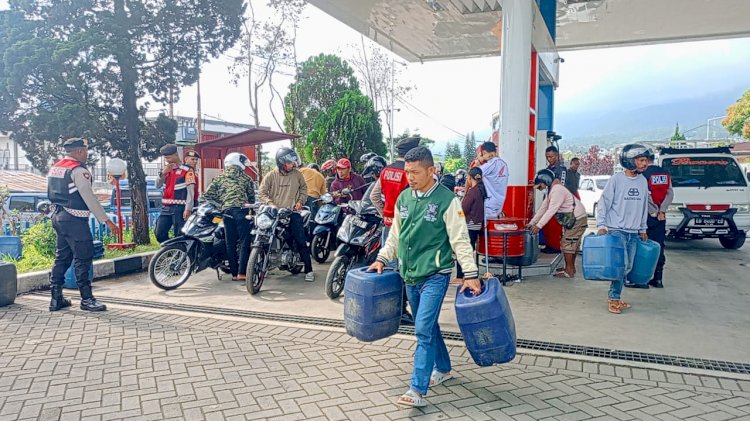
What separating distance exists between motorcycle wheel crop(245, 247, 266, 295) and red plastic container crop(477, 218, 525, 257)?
286 cm

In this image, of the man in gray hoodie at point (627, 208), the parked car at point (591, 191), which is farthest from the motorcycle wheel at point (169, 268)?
the parked car at point (591, 191)

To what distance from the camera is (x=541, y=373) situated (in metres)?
4.32

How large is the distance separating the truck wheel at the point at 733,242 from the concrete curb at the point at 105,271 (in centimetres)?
1064

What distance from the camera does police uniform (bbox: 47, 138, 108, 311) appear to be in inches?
235

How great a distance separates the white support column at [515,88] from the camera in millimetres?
7598

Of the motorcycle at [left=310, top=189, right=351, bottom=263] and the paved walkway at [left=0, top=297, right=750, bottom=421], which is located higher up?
the motorcycle at [left=310, top=189, right=351, bottom=263]

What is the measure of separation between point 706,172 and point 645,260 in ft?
19.6

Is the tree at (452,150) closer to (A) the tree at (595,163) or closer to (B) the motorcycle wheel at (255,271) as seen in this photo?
(A) the tree at (595,163)

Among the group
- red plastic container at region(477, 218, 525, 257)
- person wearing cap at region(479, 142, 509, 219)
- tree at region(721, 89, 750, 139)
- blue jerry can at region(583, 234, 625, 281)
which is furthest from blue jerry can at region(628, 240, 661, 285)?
tree at region(721, 89, 750, 139)

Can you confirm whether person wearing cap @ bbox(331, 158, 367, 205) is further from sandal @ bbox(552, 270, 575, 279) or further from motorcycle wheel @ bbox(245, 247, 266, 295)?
sandal @ bbox(552, 270, 575, 279)

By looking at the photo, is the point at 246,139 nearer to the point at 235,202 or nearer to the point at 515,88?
the point at 235,202

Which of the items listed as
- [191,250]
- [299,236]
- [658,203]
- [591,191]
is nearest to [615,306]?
[658,203]

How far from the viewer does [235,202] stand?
7.26 metres

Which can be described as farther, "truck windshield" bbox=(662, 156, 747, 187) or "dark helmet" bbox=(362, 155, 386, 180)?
"truck windshield" bbox=(662, 156, 747, 187)
